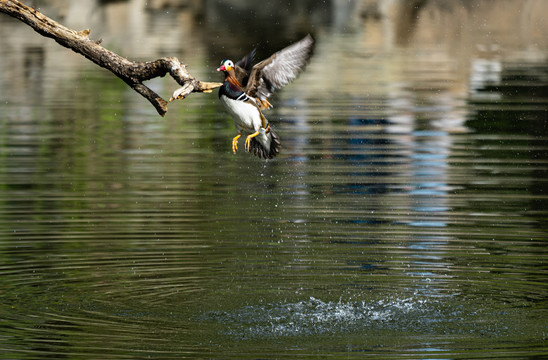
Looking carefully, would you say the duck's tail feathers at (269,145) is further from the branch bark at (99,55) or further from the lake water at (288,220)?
the branch bark at (99,55)

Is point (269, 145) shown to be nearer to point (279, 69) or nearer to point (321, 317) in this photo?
point (279, 69)

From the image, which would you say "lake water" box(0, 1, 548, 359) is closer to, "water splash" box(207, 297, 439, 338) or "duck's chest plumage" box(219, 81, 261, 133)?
"water splash" box(207, 297, 439, 338)

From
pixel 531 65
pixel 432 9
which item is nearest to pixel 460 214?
pixel 531 65

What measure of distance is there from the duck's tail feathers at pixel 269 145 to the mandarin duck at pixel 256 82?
0.32 feet

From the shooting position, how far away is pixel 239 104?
27.5ft

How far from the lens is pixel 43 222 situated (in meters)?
11.7

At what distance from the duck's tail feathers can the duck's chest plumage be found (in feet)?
1.50

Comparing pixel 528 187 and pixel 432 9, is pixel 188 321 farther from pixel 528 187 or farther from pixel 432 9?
pixel 432 9

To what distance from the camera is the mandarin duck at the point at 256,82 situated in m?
8.39

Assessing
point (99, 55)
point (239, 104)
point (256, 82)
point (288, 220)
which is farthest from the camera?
point (288, 220)

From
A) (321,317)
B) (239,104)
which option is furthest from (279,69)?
(321,317)

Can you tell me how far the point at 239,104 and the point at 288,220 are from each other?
347 cm

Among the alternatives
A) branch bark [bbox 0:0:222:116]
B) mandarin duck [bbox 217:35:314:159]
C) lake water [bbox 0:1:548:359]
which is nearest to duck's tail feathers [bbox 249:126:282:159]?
mandarin duck [bbox 217:35:314:159]

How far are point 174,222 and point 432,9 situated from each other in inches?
881
